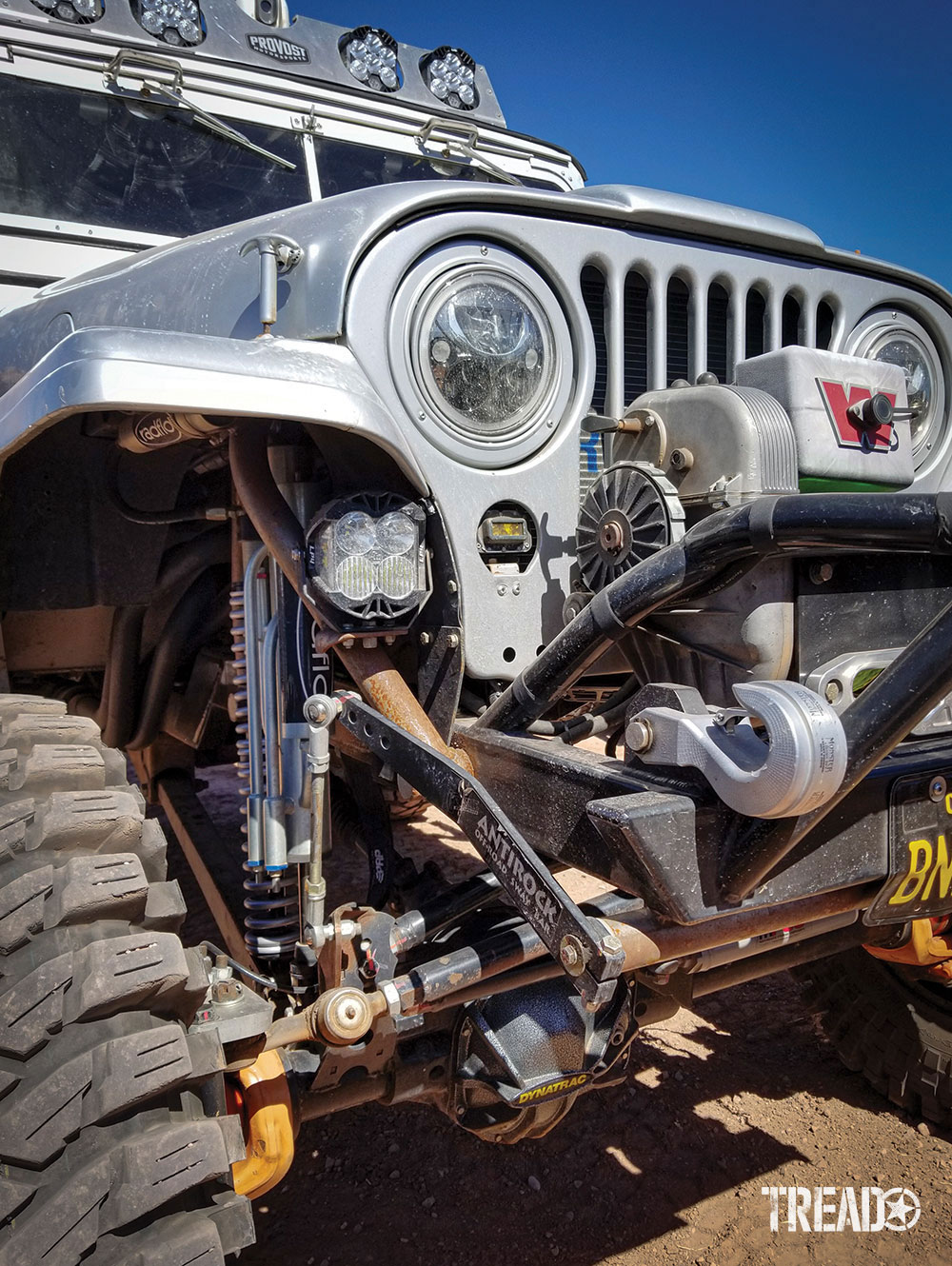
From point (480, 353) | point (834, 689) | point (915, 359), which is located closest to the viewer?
point (834, 689)

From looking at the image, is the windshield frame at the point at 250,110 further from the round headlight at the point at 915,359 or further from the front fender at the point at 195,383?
the round headlight at the point at 915,359

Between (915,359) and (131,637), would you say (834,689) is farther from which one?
(131,637)

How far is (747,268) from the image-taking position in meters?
2.36

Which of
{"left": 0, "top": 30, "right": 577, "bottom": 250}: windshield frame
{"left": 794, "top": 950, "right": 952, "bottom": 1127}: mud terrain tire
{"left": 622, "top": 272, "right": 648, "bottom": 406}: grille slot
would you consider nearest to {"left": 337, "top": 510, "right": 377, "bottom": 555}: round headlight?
{"left": 622, "top": 272, "right": 648, "bottom": 406}: grille slot

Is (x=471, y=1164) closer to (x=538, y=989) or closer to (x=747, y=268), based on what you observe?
(x=538, y=989)

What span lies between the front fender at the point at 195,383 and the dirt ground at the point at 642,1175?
1.72 m

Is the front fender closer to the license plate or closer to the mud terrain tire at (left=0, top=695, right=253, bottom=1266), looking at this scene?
the mud terrain tire at (left=0, top=695, right=253, bottom=1266)

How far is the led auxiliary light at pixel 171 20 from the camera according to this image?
3490mm

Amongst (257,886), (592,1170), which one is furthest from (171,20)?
(592,1170)

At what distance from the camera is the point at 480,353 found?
1.98 meters

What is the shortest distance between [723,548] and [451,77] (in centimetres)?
335

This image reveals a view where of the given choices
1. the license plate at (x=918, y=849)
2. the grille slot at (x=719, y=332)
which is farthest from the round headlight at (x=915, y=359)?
the license plate at (x=918, y=849)

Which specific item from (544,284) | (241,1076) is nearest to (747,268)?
(544,284)

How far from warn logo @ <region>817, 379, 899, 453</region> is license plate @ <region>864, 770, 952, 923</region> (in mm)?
676
